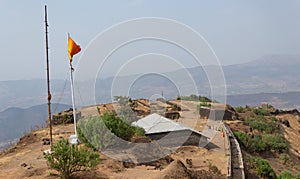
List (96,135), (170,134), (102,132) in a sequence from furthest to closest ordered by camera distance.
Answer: (170,134), (102,132), (96,135)

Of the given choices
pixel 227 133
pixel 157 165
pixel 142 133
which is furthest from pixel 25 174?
pixel 227 133

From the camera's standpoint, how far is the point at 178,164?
9234 millimetres

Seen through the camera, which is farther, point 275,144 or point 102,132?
point 275,144

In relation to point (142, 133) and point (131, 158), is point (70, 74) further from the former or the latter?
point (142, 133)

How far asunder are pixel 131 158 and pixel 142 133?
3142 mm

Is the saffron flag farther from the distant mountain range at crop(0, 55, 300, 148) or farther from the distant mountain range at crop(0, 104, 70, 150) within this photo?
the distant mountain range at crop(0, 104, 70, 150)

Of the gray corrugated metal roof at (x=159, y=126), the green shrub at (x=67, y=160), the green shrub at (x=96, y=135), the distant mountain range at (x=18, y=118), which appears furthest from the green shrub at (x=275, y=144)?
the distant mountain range at (x=18, y=118)

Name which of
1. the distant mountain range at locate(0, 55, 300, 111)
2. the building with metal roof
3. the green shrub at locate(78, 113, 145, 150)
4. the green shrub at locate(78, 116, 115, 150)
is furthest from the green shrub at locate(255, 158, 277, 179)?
the green shrub at locate(78, 116, 115, 150)

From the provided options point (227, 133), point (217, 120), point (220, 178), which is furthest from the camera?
point (217, 120)

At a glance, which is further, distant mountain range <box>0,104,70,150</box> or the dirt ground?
distant mountain range <box>0,104,70,150</box>

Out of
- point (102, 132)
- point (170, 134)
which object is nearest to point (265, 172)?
point (170, 134)

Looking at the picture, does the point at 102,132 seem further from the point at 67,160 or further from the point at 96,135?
the point at 67,160

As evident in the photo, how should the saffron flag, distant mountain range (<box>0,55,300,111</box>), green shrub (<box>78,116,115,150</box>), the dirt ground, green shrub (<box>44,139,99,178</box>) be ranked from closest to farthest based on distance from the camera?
green shrub (<box>44,139,99,178</box>) < the dirt ground < the saffron flag < green shrub (<box>78,116,115,150</box>) < distant mountain range (<box>0,55,300,111</box>)

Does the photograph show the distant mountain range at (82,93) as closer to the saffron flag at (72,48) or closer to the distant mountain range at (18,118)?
the distant mountain range at (18,118)
